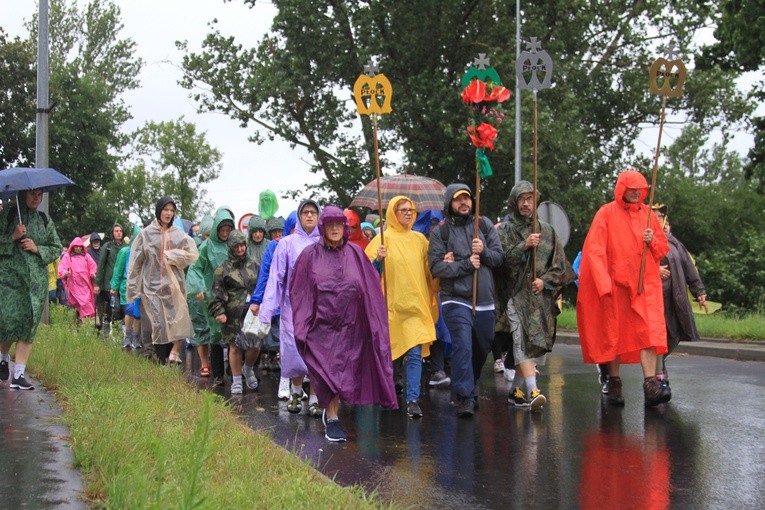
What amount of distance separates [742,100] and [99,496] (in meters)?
30.7

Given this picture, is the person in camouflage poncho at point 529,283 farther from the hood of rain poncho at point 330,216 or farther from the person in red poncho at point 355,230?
the person in red poncho at point 355,230

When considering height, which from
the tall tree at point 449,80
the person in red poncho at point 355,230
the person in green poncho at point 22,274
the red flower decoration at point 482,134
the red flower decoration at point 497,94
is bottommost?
the person in green poncho at point 22,274

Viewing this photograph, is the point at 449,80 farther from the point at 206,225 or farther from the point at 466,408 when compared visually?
the point at 466,408

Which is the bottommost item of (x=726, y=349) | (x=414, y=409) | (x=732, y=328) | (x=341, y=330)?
(x=414, y=409)

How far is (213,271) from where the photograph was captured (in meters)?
12.7

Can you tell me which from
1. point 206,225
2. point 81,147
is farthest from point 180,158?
point 206,225

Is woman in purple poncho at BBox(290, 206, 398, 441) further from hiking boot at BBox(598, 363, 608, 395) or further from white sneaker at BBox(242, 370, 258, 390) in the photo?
white sneaker at BBox(242, 370, 258, 390)

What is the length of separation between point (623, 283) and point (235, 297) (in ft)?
13.3

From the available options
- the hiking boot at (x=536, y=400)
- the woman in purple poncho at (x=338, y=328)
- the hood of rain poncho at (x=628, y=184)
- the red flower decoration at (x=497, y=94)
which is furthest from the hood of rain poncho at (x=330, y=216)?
the hood of rain poncho at (x=628, y=184)

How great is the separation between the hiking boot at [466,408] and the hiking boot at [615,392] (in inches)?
54.4

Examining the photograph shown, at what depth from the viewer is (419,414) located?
950 centimetres

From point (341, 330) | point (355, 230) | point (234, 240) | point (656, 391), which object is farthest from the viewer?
point (355, 230)

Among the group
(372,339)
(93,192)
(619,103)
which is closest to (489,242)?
(372,339)

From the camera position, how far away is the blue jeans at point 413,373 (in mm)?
9750
